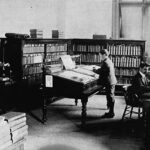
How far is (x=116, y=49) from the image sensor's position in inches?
391

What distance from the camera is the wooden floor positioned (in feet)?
17.3

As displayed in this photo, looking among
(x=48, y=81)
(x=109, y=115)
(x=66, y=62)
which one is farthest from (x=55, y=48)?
(x=109, y=115)

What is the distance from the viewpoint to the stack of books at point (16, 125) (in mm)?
3455

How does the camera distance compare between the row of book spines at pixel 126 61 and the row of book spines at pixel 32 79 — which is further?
the row of book spines at pixel 126 61

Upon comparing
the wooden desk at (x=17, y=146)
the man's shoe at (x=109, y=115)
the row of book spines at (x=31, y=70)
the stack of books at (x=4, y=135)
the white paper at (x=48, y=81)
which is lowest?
the man's shoe at (x=109, y=115)

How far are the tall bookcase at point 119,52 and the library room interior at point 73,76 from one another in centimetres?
3

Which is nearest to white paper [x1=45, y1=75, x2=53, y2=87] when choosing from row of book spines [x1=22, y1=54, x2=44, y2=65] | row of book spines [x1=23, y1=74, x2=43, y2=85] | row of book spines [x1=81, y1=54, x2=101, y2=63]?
row of book spines [x1=23, y1=74, x2=43, y2=85]

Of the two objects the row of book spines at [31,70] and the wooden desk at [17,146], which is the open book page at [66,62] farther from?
the wooden desk at [17,146]

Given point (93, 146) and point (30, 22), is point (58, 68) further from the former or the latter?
point (30, 22)

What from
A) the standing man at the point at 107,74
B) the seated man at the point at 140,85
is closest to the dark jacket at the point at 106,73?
the standing man at the point at 107,74

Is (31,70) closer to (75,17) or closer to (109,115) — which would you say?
(109,115)

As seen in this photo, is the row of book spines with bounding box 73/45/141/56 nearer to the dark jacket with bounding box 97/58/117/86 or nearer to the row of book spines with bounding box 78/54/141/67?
the row of book spines with bounding box 78/54/141/67

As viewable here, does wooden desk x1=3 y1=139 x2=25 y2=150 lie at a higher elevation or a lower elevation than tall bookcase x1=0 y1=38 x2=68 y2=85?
lower

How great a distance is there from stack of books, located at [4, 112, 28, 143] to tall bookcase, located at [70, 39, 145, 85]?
6.55m
